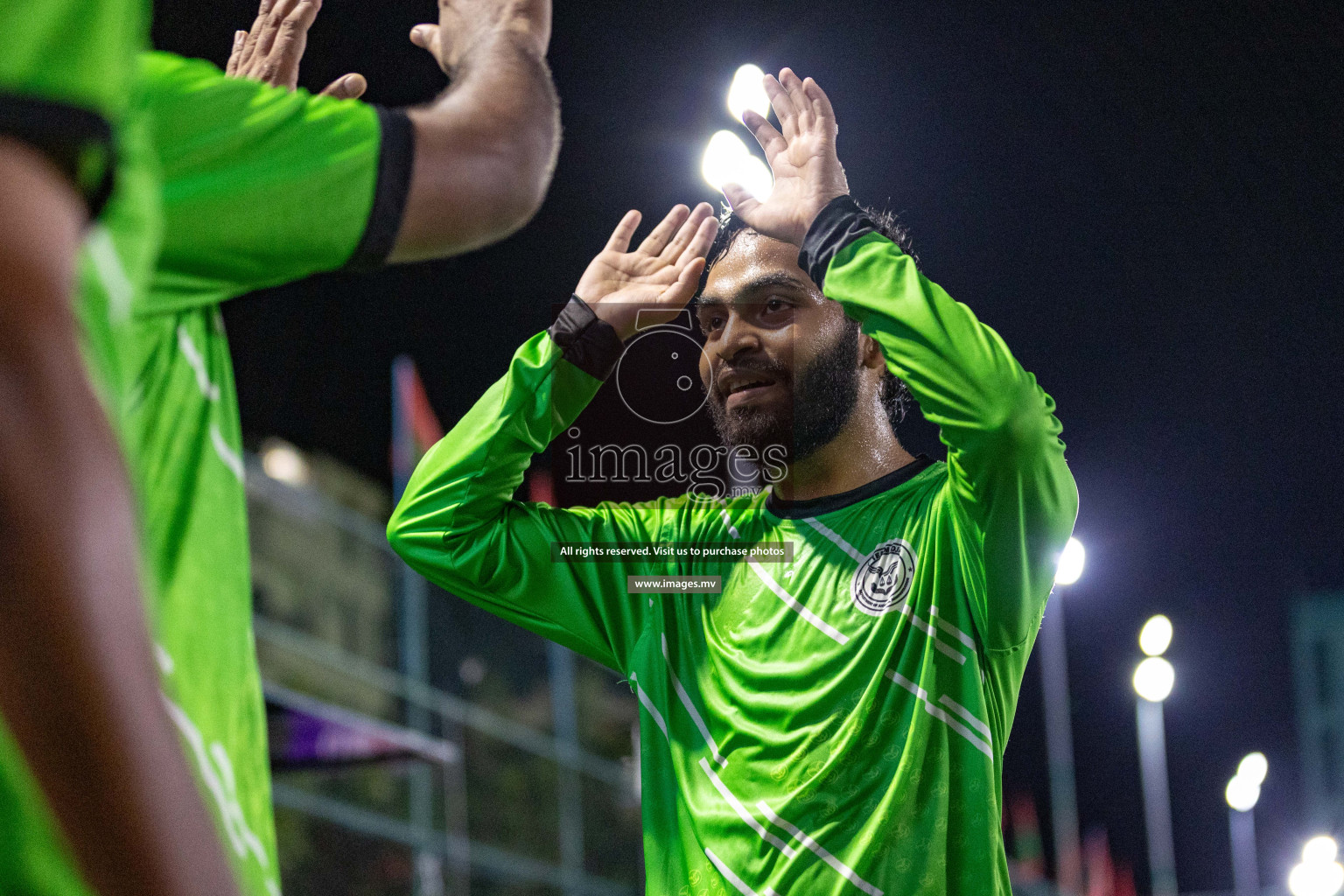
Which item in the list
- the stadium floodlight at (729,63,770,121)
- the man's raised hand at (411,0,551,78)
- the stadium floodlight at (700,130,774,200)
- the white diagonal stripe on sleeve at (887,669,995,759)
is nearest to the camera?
the man's raised hand at (411,0,551,78)

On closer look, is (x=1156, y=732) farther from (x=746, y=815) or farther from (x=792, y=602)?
(x=746, y=815)

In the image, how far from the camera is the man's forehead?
113 inches

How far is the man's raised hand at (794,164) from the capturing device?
2479mm

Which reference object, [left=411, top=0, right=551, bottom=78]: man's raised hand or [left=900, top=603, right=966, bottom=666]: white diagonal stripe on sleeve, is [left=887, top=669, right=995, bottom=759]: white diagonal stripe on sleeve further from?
[left=411, top=0, right=551, bottom=78]: man's raised hand

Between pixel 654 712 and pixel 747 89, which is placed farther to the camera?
pixel 747 89

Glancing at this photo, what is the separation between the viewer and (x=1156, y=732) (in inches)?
461

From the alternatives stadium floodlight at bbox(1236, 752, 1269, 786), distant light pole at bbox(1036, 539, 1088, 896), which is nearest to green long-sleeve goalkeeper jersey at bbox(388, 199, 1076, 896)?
distant light pole at bbox(1036, 539, 1088, 896)

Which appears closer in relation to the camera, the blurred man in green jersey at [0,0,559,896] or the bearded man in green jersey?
the blurred man in green jersey at [0,0,559,896]

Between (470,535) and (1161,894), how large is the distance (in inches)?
540

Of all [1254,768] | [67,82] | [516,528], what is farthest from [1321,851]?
[67,82]

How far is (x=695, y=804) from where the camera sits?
2.45 metres

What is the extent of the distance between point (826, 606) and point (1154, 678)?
6776 mm

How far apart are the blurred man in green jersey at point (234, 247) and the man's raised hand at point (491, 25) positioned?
5.4 inches

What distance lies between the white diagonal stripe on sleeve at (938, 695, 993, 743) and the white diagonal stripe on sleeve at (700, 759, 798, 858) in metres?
0.38
